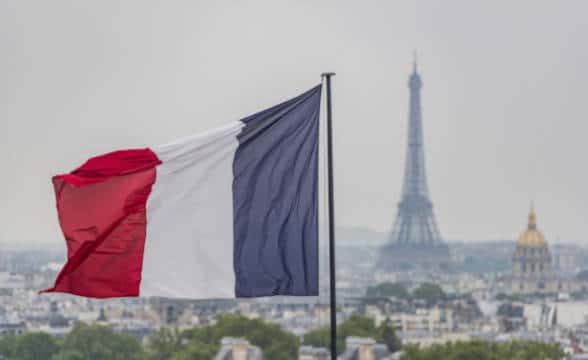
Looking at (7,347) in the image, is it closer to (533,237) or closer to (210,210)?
(210,210)

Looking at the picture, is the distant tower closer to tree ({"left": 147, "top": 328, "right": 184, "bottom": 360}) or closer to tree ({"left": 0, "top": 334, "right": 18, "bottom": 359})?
tree ({"left": 147, "top": 328, "right": 184, "bottom": 360})

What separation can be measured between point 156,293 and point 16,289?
130 meters

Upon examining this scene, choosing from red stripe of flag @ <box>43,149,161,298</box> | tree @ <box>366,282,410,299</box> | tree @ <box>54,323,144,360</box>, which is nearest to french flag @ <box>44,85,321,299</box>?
red stripe of flag @ <box>43,149,161,298</box>

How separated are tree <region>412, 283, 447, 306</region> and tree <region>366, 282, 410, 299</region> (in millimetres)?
873

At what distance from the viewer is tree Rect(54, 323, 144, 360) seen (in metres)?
82.6

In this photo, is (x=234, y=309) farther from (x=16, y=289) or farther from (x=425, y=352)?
(x=425, y=352)

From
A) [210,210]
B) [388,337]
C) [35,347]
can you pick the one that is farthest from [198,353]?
[210,210]

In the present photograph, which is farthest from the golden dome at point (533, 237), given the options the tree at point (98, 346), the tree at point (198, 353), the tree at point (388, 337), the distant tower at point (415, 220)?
the tree at point (198, 353)

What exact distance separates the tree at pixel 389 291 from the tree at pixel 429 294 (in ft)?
2.86

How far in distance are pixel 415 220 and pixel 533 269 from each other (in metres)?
11.8

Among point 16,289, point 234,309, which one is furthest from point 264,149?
point 16,289

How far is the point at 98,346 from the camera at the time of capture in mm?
84250

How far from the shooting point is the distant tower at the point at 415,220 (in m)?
172

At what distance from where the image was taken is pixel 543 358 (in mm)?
75312
